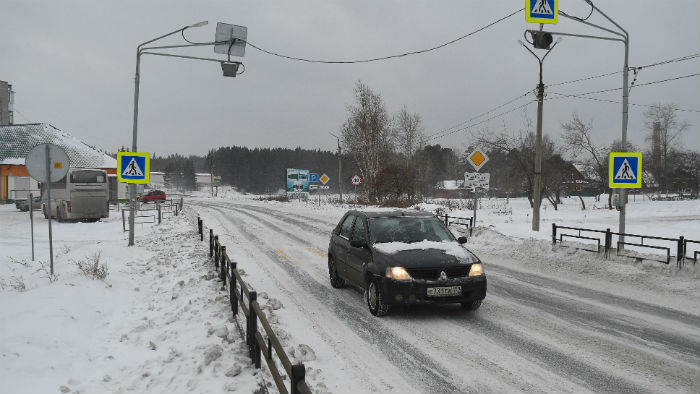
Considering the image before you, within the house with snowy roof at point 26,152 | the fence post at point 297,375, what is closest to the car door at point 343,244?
the fence post at point 297,375

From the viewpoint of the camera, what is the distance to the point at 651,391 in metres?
4.32

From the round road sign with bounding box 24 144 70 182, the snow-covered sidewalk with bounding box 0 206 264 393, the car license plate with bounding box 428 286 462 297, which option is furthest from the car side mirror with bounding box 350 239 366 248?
the round road sign with bounding box 24 144 70 182

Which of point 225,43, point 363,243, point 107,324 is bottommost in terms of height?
point 107,324

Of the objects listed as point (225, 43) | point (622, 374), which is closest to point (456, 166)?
point (225, 43)

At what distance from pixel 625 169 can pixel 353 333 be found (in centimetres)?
983

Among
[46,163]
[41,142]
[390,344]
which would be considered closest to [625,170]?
[390,344]

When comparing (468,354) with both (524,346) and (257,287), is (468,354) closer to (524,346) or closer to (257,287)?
(524,346)

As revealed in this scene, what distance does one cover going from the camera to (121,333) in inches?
247

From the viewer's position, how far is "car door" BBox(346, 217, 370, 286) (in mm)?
7570

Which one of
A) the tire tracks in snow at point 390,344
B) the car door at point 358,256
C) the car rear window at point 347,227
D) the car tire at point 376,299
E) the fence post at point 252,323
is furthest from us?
the car rear window at point 347,227

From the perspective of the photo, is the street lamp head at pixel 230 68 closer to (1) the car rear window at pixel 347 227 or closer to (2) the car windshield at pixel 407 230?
(1) the car rear window at pixel 347 227

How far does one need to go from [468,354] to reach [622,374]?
1558 mm

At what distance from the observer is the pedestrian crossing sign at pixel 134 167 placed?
14570mm

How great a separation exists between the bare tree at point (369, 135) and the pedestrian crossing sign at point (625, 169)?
108 feet
